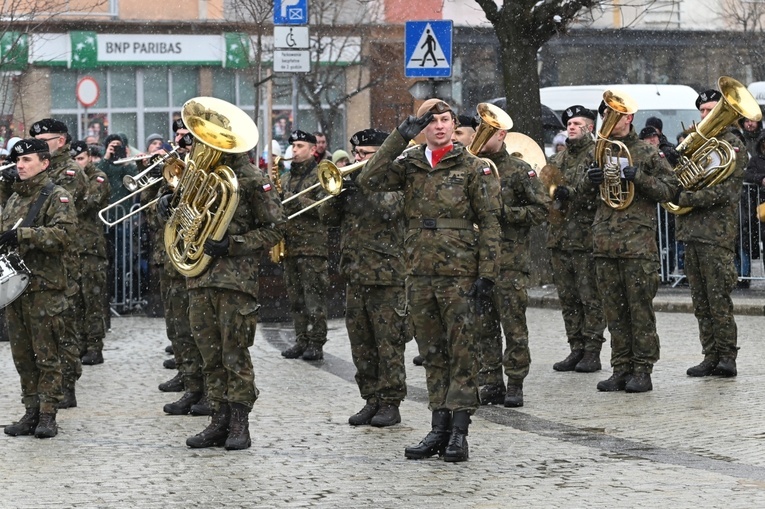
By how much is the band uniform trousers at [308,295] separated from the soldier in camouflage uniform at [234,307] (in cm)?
Answer: 449

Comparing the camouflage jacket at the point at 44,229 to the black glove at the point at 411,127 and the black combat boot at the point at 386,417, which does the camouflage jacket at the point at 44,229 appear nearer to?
the black combat boot at the point at 386,417

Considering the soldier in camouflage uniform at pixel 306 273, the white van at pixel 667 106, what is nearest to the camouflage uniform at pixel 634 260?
the soldier in camouflage uniform at pixel 306 273

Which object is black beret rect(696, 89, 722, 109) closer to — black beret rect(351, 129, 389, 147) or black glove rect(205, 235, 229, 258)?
black beret rect(351, 129, 389, 147)

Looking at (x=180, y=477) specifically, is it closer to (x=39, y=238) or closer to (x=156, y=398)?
(x=39, y=238)

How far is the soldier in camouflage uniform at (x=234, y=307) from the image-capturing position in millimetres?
9234

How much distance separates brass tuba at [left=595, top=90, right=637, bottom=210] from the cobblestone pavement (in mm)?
1416

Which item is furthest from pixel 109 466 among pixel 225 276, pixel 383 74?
pixel 383 74

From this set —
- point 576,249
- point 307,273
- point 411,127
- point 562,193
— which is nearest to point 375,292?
point 411,127

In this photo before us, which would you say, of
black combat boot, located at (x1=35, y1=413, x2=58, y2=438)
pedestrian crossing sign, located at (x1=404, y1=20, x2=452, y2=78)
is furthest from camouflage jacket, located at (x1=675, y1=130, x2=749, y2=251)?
black combat boot, located at (x1=35, y1=413, x2=58, y2=438)

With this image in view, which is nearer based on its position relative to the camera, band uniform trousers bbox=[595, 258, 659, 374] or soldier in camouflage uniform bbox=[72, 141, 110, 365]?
band uniform trousers bbox=[595, 258, 659, 374]

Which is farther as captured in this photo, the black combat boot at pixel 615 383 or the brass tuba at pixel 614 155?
the black combat boot at pixel 615 383

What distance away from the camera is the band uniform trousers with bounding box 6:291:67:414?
32.6 feet

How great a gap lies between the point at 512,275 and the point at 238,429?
266 centimetres

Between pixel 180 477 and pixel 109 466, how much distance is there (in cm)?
55
